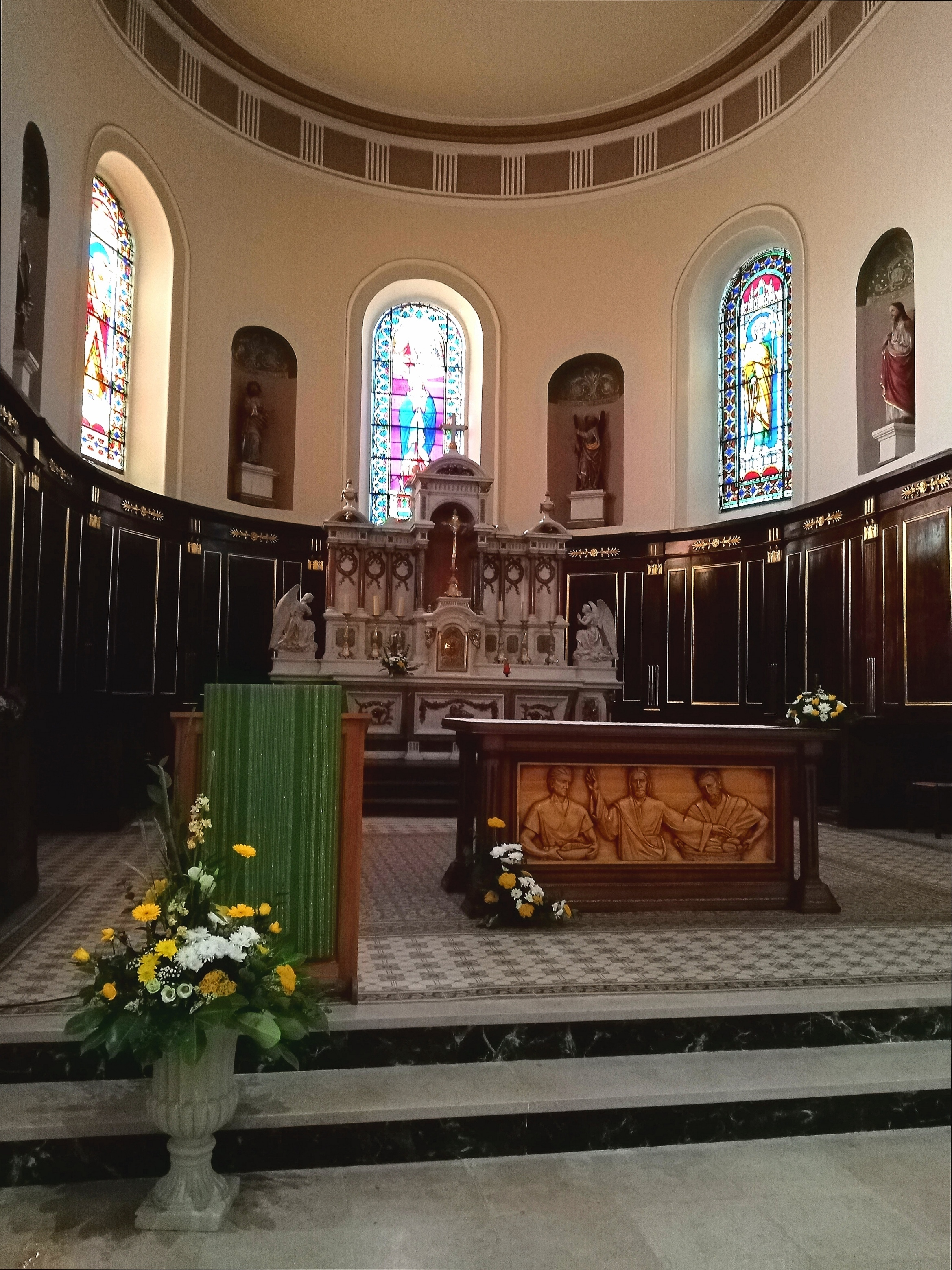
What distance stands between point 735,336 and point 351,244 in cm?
571

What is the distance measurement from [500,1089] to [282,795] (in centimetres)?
141

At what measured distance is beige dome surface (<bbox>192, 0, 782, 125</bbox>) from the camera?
40.8 ft

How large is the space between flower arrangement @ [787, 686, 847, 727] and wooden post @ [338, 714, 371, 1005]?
247 inches

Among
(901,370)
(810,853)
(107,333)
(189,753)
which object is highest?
(107,333)

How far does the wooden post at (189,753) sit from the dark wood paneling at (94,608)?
6.70m

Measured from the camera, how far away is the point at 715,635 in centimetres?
1302

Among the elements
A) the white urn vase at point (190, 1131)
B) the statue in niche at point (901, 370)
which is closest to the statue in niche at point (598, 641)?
the statue in niche at point (901, 370)

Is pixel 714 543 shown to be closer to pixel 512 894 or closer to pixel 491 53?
pixel 491 53

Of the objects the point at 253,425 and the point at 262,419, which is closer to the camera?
the point at 253,425

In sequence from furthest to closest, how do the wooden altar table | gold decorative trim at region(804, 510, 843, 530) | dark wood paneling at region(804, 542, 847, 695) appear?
gold decorative trim at region(804, 510, 843, 530), dark wood paneling at region(804, 542, 847, 695), the wooden altar table

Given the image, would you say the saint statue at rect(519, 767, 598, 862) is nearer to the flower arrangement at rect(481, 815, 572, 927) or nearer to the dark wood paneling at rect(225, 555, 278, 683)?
the flower arrangement at rect(481, 815, 572, 927)

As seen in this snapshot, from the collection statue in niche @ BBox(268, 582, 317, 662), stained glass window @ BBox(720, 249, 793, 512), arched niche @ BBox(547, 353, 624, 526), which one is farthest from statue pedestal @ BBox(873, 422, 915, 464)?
statue in niche @ BBox(268, 582, 317, 662)

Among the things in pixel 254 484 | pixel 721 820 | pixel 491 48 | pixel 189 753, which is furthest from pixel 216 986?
pixel 491 48

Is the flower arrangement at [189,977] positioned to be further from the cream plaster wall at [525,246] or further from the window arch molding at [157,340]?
the window arch molding at [157,340]
